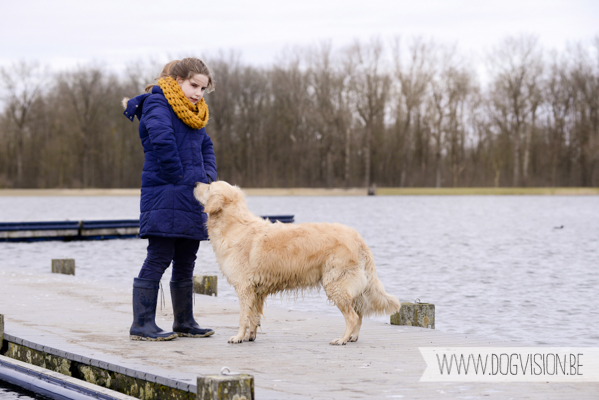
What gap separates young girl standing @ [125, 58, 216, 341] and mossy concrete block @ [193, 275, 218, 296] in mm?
3627

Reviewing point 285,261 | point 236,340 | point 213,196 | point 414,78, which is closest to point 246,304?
point 236,340

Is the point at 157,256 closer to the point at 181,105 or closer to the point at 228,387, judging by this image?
the point at 181,105

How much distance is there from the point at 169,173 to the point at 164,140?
0.90ft

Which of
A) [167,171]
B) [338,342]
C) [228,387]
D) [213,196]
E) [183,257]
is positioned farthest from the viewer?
[183,257]

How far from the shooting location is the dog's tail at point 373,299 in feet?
19.3

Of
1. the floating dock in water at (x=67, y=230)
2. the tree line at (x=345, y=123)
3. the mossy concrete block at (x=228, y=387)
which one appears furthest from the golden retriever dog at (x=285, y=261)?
the tree line at (x=345, y=123)

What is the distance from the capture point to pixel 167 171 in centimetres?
550

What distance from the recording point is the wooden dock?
164 inches

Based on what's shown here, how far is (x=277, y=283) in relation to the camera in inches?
228

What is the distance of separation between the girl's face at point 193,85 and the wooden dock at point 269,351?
2094 mm

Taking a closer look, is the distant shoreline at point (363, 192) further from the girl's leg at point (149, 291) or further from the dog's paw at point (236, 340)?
the dog's paw at point (236, 340)

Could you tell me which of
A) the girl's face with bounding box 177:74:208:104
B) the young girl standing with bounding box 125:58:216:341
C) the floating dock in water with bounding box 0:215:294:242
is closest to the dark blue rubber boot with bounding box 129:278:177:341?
the young girl standing with bounding box 125:58:216:341

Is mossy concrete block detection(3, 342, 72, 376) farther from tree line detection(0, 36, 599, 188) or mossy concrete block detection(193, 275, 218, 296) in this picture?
tree line detection(0, 36, 599, 188)

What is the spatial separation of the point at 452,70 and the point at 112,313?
195 ft
